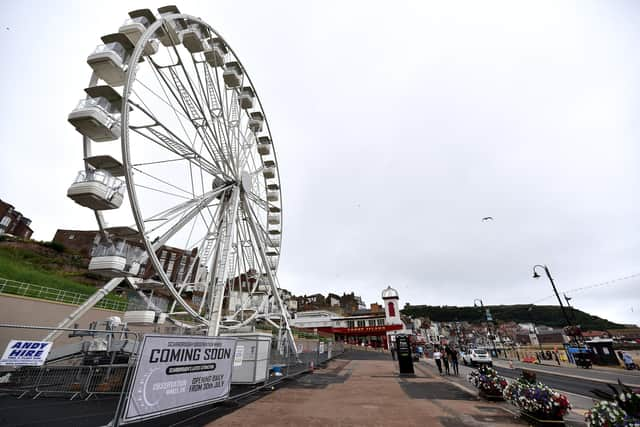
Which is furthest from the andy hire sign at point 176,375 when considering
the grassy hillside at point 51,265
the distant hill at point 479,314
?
the distant hill at point 479,314

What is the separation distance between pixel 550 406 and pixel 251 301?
22.6 m

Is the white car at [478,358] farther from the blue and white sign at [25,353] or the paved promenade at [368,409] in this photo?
the blue and white sign at [25,353]

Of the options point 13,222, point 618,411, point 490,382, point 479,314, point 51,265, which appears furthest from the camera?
point 479,314

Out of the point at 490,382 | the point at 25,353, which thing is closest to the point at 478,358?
the point at 490,382

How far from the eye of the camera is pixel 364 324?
63906 millimetres

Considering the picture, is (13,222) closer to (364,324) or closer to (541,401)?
(364,324)

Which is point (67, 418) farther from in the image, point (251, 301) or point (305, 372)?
point (251, 301)

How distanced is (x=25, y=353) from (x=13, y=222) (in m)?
73.1

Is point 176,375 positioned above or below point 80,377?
above

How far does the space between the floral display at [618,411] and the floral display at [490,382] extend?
4.89m

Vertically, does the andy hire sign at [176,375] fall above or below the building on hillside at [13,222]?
below

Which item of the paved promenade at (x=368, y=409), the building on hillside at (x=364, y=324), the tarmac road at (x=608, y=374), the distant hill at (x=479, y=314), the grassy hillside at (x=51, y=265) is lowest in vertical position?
the paved promenade at (x=368, y=409)

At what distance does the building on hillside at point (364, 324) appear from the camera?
5888cm

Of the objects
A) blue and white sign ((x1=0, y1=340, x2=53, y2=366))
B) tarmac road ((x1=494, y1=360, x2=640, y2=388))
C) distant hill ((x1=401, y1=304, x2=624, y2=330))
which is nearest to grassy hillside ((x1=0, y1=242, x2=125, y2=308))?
blue and white sign ((x1=0, y1=340, x2=53, y2=366))
